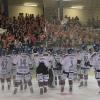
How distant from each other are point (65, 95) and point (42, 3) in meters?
5.48

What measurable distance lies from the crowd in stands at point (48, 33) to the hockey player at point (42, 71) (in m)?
1.90

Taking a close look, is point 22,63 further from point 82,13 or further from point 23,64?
point 82,13

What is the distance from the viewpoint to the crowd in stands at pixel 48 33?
1148cm

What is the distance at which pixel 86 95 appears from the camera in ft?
29.6

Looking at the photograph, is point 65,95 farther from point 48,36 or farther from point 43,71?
point 48,36

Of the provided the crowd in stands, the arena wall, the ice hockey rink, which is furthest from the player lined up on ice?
the arena wall

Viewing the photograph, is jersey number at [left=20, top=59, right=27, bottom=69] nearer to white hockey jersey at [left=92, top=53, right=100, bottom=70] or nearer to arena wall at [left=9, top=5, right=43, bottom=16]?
white hockey jersey at [left=92, top=53, right=100, bottom=70]

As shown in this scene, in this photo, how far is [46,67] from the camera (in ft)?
29.5

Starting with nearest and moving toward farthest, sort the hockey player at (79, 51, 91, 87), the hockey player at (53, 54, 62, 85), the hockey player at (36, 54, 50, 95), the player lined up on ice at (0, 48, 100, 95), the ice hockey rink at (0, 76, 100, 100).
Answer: the ice hockey rink at (0, 76, 100, 100) → the hockey player at (36, 54, 50, 95) → the player lined up on ice at (0, 48, 100, 95) → the hockey player at (53, 54, 62, 85) → the hockey player at (79, 51, 91, 87)

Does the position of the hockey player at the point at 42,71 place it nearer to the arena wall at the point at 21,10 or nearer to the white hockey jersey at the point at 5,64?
the white hockey jersey at the point at 5,64

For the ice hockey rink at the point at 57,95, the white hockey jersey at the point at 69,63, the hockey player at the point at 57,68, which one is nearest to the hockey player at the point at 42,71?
the ice hockey rink at the point at 57,95

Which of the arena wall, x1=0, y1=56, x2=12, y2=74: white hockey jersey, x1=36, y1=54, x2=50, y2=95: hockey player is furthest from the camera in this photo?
the arena wall

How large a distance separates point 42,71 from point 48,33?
323 centimetres

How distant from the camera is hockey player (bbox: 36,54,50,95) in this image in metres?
8.97
